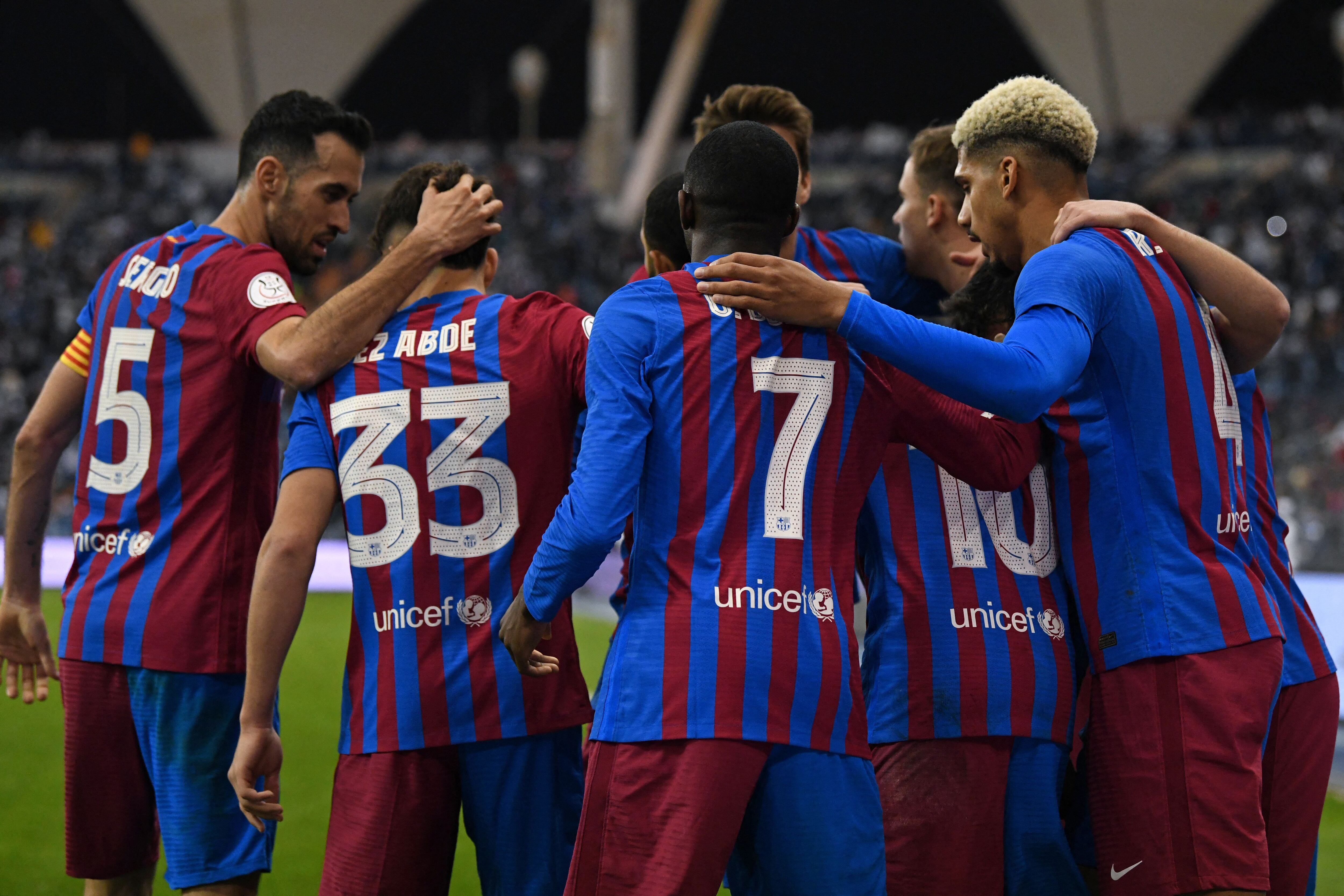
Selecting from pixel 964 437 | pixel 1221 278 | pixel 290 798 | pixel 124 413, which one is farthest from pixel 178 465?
pixel 290 798

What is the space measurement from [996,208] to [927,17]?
106 ft

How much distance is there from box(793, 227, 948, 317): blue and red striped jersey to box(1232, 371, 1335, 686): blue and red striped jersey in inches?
40.7

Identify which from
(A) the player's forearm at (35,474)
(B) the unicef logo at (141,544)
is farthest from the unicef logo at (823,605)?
(A) the player's forearm at (35,474)

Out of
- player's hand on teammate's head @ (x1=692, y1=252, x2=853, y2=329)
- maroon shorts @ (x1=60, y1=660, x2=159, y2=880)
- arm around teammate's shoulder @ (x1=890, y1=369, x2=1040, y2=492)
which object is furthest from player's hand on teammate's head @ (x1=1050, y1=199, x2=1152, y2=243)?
maroon shorts @ (x1=60, y1=660, x2=159, y2=880)

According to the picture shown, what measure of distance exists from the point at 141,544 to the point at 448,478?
959 mm

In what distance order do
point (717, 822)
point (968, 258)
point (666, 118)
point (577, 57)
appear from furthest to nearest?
point (577, 57)
point (666, 118)
point (968, 258)
point (717, 822)

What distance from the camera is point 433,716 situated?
2463mm

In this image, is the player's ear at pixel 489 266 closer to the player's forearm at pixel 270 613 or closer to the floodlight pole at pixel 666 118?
the player's forearm at pixel 270 613

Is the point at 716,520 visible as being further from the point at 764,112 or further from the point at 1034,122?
the point at 764,112

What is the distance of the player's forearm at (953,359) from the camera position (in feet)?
6.82

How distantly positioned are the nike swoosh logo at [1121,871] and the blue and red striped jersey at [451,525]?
3.56 feet

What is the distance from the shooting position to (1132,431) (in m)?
2.40

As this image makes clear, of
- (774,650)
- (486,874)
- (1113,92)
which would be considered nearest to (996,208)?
(774,650)

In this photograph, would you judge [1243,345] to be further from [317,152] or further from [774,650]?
[317,152]
